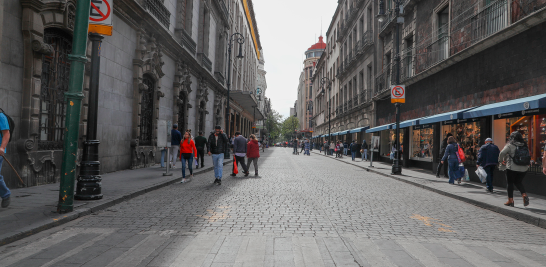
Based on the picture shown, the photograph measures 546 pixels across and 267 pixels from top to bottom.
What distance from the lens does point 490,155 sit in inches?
408

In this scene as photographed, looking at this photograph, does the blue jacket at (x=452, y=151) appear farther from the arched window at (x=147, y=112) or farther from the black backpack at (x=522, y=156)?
the arched window at (x=147, y=112)

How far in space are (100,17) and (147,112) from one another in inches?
375

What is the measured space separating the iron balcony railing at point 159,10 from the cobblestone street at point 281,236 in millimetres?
9811

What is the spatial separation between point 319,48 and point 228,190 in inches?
4259

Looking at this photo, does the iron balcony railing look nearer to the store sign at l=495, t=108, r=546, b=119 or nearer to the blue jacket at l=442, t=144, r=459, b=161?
the blue jacket at l=442, t=144, r=459, b=161

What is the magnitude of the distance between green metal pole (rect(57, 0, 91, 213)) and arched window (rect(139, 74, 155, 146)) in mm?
9022

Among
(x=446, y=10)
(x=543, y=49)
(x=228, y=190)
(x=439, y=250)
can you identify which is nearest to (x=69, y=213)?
(x=228, y=190)

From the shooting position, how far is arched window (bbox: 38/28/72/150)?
29.8 feet

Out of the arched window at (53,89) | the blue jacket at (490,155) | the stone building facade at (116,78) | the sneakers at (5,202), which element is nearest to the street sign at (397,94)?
the blue jacket at (490,155)

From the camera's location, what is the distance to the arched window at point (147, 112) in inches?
607

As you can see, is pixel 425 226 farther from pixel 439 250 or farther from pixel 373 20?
pixel 373 20

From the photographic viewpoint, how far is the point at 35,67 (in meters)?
8.41

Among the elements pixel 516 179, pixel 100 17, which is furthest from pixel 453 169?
pixel 100 17

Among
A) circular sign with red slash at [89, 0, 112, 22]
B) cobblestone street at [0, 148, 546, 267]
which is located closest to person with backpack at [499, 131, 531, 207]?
cobblestone street at [0, 148, 546, 267]
